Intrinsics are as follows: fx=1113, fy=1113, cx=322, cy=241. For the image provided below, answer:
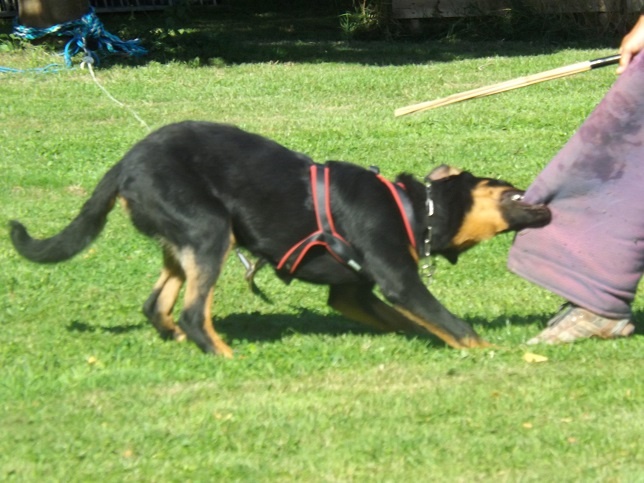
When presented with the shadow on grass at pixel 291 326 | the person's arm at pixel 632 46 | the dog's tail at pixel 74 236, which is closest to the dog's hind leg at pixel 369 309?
the shadow on grass at pixel 291 326

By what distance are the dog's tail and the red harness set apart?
109 centimetres

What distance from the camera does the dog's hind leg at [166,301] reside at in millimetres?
6488

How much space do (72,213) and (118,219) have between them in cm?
42

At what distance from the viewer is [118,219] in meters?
9.16

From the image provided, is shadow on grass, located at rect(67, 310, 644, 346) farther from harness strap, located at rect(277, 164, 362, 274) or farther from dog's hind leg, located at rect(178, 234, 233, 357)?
harness strap, located at rect(277, 164, 362, 274)

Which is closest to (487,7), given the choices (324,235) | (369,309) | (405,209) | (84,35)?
(84,35)

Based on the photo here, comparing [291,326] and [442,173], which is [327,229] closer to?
[442,173]

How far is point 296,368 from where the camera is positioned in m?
5.79

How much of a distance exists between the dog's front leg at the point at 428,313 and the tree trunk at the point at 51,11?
12.1 meters

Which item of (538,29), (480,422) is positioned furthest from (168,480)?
(538,29)

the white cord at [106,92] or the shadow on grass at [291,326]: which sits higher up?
the white cord at [106,92]

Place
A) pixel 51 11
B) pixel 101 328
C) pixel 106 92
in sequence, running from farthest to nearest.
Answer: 1. pixel 51 11
2. pixel 106 92
3. pixel 101 328

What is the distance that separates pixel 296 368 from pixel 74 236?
1.52 metres

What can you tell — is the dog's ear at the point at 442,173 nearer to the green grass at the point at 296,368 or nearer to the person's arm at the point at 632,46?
the green grass at the point at 296,368
